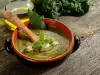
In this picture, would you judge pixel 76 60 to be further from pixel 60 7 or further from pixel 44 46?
pixel 60 7

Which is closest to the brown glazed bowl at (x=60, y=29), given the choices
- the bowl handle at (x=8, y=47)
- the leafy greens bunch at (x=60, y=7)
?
the bowl handle at (x=8, y=47)

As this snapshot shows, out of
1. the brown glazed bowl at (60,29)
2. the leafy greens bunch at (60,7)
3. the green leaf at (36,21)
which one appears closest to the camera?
the brown glazed bowl at (60,29)

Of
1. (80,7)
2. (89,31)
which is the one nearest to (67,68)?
(89,31)

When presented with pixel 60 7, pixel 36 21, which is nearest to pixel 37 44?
pixel 36 21

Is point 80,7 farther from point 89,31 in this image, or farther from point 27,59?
point 27,59

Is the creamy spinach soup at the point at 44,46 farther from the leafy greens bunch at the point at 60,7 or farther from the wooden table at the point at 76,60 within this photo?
the leafy greens bunch at the point at 60,7

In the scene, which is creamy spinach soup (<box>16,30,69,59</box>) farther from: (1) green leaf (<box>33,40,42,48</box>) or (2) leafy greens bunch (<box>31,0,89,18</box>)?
(2) leafy greens bunch (<box>31,0,89,18</box>)

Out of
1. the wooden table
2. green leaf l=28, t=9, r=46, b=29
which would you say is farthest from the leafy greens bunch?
green leaf l=28, t=9, r=46, b=29
